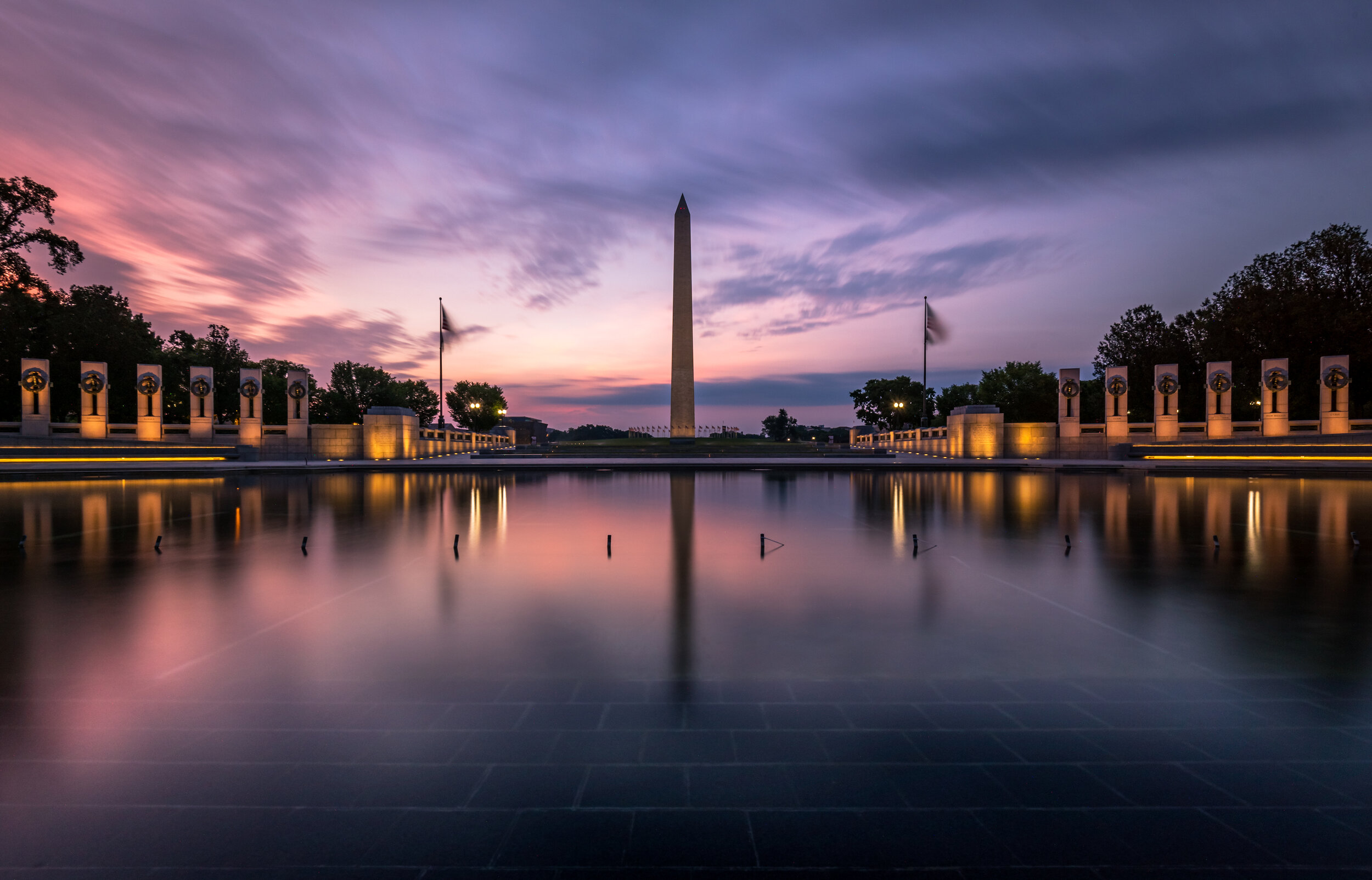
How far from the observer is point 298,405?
40.1 metres

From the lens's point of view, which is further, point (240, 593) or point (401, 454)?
point (401, 454)

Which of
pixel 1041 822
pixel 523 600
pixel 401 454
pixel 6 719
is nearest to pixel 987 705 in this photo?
pixel 1041 822

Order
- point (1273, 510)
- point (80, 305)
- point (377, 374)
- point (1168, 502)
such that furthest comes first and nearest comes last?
1. point (377, 374)
2. point (80, 305)
3. point (1168, 502)
4. point (1273, 510)

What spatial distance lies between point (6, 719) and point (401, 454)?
37677mm

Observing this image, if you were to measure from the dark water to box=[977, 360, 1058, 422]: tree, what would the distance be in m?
67.4

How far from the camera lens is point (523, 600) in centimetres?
709

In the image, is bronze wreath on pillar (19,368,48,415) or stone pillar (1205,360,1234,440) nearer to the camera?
bronze wreath on pillar (19,368,48,415)

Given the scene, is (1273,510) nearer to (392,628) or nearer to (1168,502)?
(1168,502)

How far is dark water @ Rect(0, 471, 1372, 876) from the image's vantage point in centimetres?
294

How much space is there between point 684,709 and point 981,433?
39567 mm

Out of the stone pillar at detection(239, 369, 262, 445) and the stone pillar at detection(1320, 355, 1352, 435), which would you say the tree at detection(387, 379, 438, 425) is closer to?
the stone pillar at detection(239, 369, 262, 445)

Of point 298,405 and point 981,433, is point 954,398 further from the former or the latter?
point 298,405

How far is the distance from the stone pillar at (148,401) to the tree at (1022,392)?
70.4m

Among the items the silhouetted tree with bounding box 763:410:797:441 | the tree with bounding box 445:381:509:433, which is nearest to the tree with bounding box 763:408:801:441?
the silhouetted tree with bounding box 763:410:797:441
